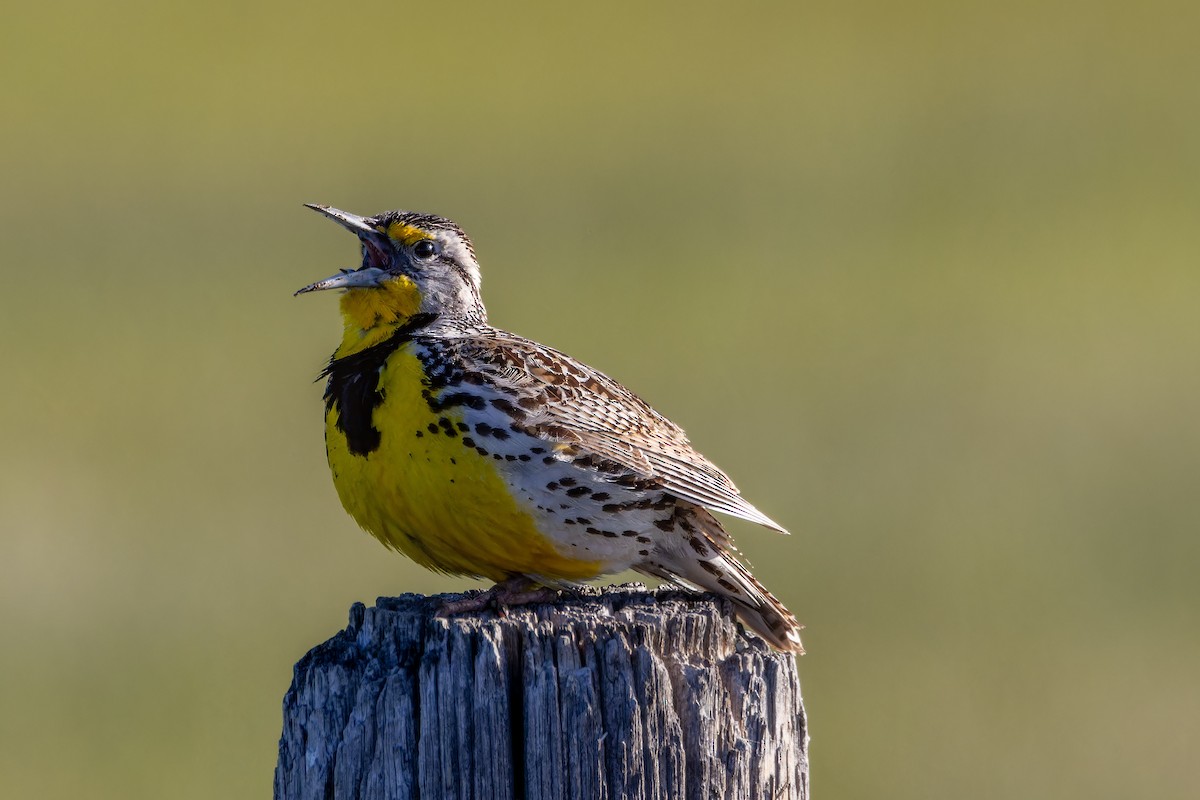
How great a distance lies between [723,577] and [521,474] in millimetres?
398

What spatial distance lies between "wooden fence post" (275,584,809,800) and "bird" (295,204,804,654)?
0.59m

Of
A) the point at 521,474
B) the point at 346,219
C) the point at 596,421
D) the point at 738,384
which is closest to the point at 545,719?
the point at 521,474

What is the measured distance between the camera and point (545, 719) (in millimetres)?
2824

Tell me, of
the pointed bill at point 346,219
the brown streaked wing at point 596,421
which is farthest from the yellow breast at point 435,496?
the pointed bill at point 346,219

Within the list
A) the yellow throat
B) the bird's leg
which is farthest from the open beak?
the bird's leg

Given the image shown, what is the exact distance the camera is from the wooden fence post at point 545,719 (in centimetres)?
281

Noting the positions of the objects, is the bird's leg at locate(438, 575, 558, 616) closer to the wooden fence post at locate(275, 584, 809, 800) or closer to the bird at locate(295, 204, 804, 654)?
the bird at locate(295, 204, 804, 654)

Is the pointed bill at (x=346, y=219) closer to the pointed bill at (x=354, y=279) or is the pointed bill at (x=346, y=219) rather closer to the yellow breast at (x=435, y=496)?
the pointed bill at (x=354, y=279)

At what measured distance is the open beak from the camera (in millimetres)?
3977

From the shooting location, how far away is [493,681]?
286cm

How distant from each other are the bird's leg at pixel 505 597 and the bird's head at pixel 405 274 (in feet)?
2.02

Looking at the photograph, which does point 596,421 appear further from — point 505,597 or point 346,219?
point 346,219

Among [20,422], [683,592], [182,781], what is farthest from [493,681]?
[20,422]

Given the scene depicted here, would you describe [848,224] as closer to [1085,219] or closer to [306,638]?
[1085,219]
